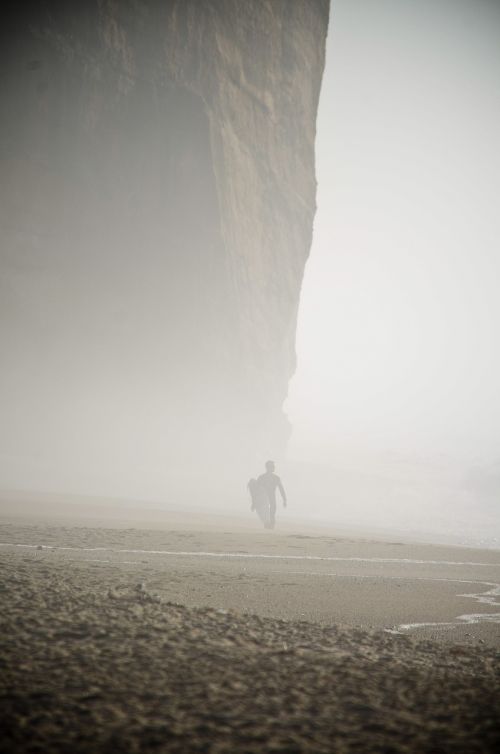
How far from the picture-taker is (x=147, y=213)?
3600 cm

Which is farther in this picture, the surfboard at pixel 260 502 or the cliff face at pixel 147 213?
the cliff face at pixel 147 213

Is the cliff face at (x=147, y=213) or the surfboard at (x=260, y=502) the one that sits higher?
the cliff face at (x=147, y=213)

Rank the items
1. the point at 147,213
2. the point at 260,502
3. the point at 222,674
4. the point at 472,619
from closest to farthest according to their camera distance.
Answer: the point at 222,674
the point at 472,619
the point at 260,502
the point at 147,213

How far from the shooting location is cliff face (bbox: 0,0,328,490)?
3212 cm

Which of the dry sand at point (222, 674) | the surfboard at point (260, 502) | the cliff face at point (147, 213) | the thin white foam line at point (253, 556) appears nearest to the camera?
the dry sand at point (222, 674)

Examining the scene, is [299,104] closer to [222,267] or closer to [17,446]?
[222,267]

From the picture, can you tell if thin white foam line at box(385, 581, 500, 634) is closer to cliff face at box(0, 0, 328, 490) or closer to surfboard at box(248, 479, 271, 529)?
surfboard at box(248, 479, 271, 529)

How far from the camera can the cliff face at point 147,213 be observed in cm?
3212

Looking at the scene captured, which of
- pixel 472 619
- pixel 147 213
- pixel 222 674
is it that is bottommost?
pixel 472 619

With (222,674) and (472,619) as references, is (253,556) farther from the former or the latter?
(222,674)

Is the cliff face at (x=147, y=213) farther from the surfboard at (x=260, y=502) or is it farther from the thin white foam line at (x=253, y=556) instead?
the thin white foam line at (x=253, y=556)

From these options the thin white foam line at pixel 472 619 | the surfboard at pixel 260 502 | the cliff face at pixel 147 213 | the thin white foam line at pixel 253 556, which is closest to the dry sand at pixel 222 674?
the thin white foam line at pixel 472 619

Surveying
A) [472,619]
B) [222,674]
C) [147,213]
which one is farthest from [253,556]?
[147,213]

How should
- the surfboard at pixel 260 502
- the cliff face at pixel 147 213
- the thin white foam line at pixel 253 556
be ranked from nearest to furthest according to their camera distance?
the thin white foam line at pixel 253 556 < the surfboard at pixel 260 502 < the cliff face at pixel 147 213
